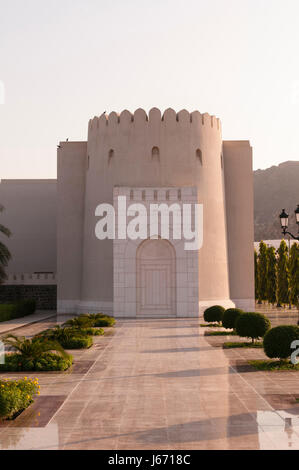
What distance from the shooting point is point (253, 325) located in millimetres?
16297

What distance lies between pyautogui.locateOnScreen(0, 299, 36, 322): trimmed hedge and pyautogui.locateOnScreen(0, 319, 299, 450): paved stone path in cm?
1309

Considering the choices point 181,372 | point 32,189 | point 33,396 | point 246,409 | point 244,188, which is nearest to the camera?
point 246,409

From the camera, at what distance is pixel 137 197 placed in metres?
27.7

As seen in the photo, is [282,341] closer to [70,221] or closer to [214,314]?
[214,314]

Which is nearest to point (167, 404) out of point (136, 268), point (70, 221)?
point (136, 268)

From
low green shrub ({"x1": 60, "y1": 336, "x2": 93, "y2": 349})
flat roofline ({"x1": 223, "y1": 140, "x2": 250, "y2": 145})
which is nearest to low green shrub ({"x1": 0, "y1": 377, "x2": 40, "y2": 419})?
low green shrub ({"x1": 60, "y1": 336, "x2": 93, "y2": 349})

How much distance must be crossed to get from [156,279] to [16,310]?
7.14m

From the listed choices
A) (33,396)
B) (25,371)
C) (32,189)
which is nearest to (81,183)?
(32,189)

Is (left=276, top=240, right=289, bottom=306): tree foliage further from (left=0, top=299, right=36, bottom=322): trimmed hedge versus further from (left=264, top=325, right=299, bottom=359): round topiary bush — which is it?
(left=264, top=325, right=299, bottom=359): round topiary bush

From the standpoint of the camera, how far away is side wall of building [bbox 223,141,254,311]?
30875 millimetres

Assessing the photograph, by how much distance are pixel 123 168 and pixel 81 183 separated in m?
3.60

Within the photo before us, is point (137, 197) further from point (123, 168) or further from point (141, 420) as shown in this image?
point (141, 420)
